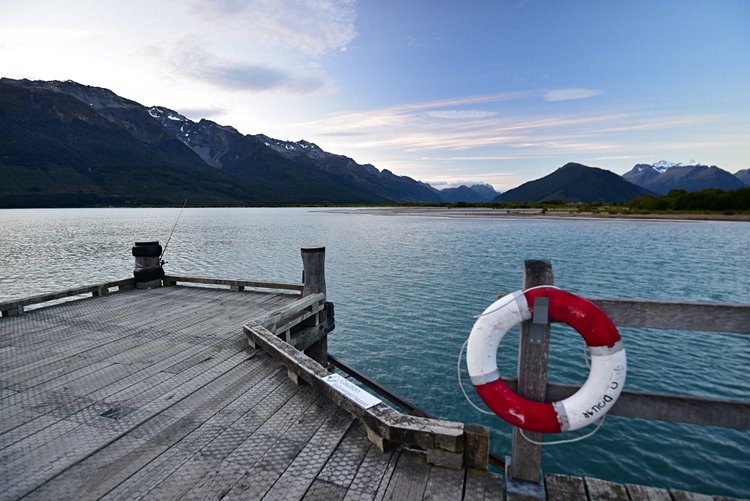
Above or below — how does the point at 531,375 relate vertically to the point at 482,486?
above

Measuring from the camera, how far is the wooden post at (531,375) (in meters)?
2.95

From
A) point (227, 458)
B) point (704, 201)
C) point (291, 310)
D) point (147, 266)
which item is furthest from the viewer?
point (704, 201)

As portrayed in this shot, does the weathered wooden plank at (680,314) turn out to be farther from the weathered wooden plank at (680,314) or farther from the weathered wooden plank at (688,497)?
the weathered wooden plank at (688,497)

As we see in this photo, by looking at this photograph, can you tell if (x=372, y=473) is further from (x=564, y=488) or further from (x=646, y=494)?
(x=646, y=494)

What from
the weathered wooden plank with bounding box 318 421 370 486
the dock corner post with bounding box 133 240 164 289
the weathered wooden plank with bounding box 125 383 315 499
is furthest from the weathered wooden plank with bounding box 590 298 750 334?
the dock corner post with bounding box 133 240 164 289

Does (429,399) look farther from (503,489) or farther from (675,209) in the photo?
(675,209)

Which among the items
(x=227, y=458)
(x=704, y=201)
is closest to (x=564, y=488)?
(x=227, y=458)

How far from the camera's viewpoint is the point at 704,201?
10094cm

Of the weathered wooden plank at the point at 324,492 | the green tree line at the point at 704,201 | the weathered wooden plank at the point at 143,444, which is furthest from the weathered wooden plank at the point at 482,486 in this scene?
the green tree line at the point at 704,201

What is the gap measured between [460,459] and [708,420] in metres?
1.95

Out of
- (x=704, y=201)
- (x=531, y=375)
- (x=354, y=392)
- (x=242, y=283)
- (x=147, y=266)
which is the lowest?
(x=242, y=283)

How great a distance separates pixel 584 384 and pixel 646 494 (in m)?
0.97

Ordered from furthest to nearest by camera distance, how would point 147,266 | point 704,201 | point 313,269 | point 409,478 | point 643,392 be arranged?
point 704,201, point 147,266, point 313,269, point 409,478, point 643,392

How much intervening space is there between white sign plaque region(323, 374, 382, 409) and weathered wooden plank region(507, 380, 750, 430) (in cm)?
166
